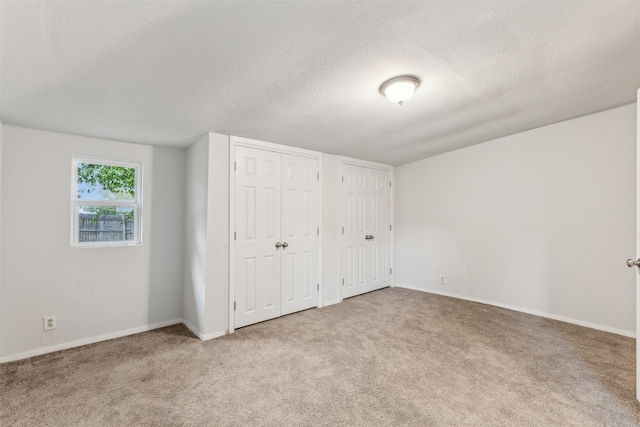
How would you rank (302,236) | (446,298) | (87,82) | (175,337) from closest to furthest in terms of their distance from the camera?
(87,82)
(175,337)
(302,236)
(446,298)

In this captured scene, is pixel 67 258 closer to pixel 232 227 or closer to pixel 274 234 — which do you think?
pixel 232 227

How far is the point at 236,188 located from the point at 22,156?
6.40ft

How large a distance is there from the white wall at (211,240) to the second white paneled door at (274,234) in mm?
140

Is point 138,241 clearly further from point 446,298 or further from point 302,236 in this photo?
point 446,298

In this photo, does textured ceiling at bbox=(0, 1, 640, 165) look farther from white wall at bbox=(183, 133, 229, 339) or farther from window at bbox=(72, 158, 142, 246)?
window at bbox=(72, 158, 142, 246)

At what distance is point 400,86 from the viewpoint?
6.11ft

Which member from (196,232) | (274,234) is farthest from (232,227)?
(274,234)

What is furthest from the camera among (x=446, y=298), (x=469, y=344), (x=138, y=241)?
(x=446, y=298)

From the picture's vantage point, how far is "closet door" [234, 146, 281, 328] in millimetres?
3092

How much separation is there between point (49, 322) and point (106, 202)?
4.16 feet

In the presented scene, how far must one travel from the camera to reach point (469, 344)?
255 cm

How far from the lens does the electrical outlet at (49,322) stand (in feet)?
8.59

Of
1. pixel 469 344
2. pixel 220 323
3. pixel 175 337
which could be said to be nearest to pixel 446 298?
pixel 469 344

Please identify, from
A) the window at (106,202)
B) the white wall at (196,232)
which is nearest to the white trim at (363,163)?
the white wall at (196,232)
